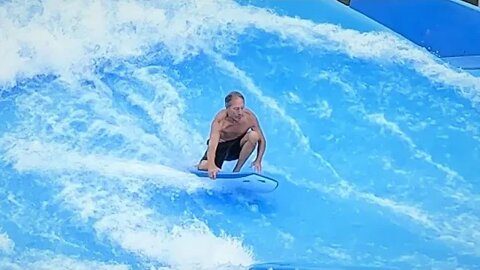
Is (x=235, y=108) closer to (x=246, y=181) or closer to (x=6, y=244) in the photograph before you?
(x=246, y=181)

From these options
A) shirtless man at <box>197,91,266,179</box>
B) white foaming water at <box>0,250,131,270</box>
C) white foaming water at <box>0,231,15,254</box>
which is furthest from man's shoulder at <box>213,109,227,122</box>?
white foaming water at <box>0,231,15,254</box>

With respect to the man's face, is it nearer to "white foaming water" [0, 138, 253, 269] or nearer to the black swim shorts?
the black swim shorts

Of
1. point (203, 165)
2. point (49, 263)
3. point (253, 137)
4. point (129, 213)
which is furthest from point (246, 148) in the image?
point (49, 263)

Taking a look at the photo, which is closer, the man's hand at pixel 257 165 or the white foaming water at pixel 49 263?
the white foaming water at pixel 49 263

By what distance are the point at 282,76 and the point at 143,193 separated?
58 cm

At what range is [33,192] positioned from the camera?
245 cm

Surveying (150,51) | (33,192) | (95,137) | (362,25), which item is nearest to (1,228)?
(33,192)

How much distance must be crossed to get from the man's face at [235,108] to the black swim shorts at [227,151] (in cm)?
7

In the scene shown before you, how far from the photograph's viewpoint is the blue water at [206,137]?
2406 millimetres

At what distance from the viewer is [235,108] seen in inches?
99.9

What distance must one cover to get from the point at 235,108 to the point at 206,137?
0.13 metres

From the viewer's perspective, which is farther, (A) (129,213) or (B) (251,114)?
(B) (251,114)

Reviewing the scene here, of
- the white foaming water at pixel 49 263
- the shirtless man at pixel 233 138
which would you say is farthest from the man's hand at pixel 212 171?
the white foaming water at pixel 49 263

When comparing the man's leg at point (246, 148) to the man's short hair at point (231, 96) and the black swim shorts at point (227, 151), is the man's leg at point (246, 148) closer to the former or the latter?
the black swim shorts at point (227, 151)
